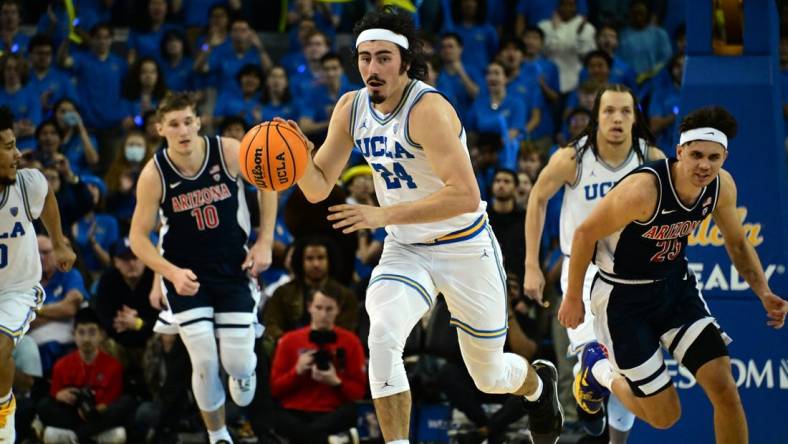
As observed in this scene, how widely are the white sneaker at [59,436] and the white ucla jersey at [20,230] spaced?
2.22 metres

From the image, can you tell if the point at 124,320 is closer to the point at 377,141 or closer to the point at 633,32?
the point at 377,141

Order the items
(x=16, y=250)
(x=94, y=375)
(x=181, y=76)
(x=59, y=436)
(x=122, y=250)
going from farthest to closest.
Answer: (x=181, y=76) → (x=122, y=250) → (x=94, y=375) → (x=59, y=436) → (x=16, y=250)

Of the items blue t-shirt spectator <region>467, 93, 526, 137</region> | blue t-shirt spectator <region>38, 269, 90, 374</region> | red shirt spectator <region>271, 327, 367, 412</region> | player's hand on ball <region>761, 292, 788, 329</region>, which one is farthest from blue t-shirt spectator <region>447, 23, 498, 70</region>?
player's hand on ball <region>761, 292, 788, 329</region>

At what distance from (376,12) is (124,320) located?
4621mm

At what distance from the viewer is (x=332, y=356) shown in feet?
31.1

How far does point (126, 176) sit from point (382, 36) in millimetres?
6185

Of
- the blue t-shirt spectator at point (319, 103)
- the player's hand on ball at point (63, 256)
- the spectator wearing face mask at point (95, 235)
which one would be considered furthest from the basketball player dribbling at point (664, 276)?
the blue t-shirt spectator at point (319, 103)

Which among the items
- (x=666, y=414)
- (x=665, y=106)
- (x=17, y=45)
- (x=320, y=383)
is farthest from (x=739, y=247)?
(x=17, y=45)

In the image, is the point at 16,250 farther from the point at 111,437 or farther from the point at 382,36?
the point at 382,36

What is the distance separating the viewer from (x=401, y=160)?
650 cm

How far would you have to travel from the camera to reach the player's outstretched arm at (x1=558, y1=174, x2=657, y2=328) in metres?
6.41

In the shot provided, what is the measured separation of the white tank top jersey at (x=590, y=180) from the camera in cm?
805

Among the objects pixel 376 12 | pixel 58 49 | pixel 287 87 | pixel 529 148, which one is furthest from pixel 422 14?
pixel 376 12

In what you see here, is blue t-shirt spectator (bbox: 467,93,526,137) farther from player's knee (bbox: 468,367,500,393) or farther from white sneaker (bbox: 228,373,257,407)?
player's knee (bbox: 468,367,500,393)
